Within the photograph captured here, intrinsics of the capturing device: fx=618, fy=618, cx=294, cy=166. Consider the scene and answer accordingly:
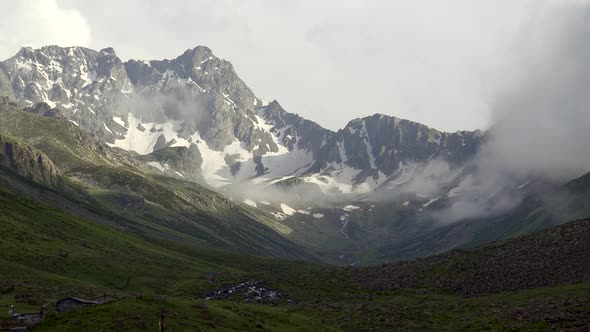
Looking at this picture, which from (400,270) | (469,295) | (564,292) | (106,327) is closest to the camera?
(106,327)

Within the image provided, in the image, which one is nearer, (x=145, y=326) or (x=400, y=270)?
(x=145, y=326)

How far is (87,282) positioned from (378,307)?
7533 centimetres

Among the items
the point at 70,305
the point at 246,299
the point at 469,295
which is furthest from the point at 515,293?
the point at 70,305

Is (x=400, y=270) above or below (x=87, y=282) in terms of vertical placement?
below

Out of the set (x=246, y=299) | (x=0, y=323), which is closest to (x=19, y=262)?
(x=246, y=299)

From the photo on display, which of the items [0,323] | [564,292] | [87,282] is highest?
[87,282]

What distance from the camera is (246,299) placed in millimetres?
147875

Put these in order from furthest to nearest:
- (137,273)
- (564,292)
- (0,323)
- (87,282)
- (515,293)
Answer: (137,273), (87,282), (515,293), (564,292), (0,323)

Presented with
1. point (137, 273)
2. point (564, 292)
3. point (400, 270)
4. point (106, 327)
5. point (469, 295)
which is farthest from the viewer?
point (137, 273)

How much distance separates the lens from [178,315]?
74.3m

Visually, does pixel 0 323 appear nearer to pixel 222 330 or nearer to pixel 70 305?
pixel 70 305

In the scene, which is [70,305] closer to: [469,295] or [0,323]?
[0,323]

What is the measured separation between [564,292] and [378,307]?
36.0 metres

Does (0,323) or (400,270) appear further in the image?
(400,270)
